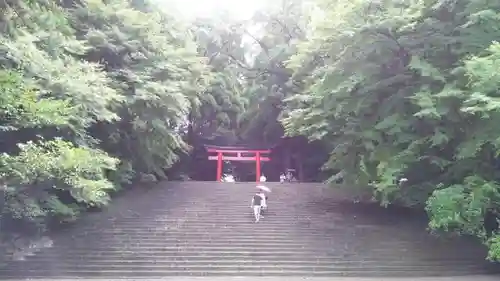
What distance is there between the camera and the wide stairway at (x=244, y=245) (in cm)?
1112

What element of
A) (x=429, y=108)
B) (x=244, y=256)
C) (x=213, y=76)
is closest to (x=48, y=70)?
(x=244, y=256)

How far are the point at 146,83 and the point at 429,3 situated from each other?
308 inches

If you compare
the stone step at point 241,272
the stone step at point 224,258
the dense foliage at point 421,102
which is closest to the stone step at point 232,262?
the stone step at point 224,258

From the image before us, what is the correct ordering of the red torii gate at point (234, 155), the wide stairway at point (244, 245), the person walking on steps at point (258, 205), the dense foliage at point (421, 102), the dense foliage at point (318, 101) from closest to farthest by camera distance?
1. the dense foliage at point (318, 101)
2. the dense foliage at point (421, 102)
3. the wide stairway at point (244, 245)
4. the person walking on steps at point (258, 205)
5. the red torii gate at point (234, 155)

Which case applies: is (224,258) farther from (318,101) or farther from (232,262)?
(318,101)

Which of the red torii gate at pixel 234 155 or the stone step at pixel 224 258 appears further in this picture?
the red torii gate at pixel 234 155

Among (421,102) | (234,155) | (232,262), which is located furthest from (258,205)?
(234,155)

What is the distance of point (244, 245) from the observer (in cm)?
1252

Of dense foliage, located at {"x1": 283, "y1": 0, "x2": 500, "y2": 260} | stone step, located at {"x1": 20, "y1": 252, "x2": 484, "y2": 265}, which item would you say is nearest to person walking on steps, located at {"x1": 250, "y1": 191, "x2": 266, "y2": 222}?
dense foliage, located at {"x1": 283, "y1": 0, "x2": 500, "y2": 260}

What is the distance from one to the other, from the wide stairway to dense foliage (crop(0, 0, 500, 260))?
3.16 feet

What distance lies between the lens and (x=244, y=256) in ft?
38.7

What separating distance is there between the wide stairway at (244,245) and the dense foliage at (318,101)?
96 cm

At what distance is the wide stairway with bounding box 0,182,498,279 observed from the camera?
11117mm

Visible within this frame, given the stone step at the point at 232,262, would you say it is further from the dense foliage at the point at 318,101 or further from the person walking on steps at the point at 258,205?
the person walking on steps at the point at 258,205
